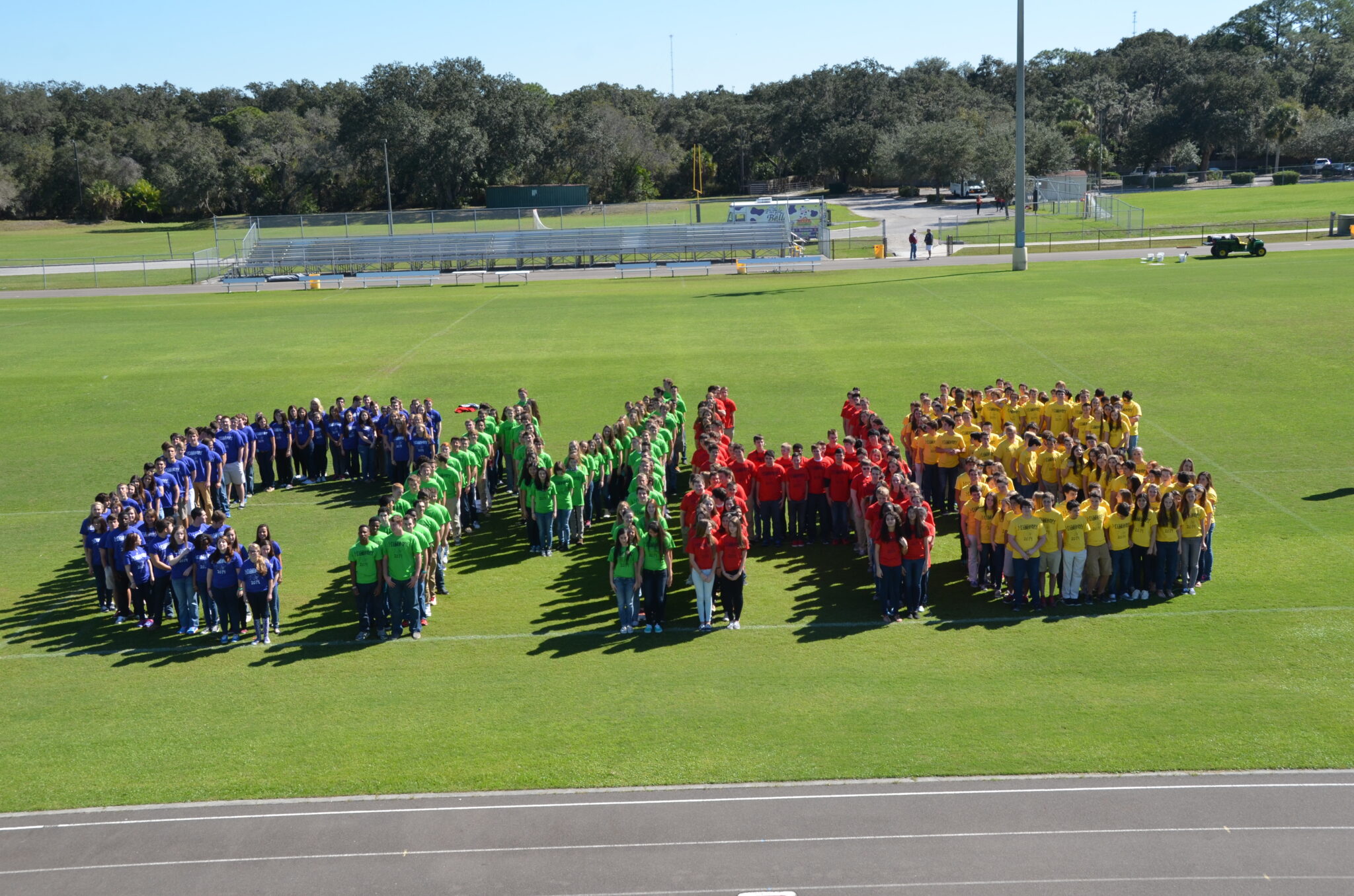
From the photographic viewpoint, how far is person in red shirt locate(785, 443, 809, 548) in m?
15.6

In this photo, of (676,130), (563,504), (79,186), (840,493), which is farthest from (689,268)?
(79,186)

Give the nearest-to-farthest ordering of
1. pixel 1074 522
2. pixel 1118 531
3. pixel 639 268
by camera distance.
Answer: pixel 1074 522 < pixel 1118 531 < pixel 639 268

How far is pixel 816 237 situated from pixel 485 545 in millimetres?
44962

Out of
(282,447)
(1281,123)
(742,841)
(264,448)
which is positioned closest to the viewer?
(742,841)

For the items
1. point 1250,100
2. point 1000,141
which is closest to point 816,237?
point 1000,141

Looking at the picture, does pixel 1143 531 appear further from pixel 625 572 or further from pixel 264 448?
pixel 264 448

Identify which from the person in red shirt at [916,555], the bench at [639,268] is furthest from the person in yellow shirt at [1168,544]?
the bench at [639,268]

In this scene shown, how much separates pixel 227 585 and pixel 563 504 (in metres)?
4.69

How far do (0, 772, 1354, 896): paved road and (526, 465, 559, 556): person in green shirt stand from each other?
6578 millimetres

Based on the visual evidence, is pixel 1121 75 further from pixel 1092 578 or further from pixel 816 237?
pixel 1092 578

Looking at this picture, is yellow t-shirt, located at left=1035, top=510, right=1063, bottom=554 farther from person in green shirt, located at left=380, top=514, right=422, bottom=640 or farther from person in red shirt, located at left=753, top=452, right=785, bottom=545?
person in green shirt, located at left=380, top=514, right=422, bottom=640

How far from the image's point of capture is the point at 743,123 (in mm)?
112562

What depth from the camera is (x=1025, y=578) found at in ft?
43.4

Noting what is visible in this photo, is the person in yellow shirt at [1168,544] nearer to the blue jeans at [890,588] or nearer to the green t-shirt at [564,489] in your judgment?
the blue jeans at [890,588]
